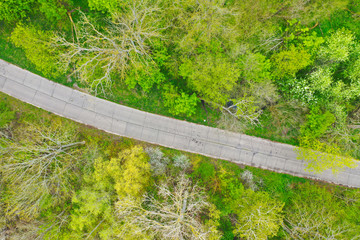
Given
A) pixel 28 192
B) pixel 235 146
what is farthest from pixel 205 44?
pixel 28 192

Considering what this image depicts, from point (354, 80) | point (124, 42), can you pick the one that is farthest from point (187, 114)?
point (354, 80)

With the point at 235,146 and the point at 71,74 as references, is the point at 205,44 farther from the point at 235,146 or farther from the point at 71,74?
the point at 71,74

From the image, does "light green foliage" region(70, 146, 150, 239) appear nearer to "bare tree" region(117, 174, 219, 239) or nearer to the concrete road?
"bare tree" region(117, 174, 219, 239)

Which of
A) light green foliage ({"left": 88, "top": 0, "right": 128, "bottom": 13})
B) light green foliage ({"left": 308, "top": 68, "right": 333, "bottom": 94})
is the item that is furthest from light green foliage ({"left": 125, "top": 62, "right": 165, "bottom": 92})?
light green foliage ({"left": 308, "top": 68, "right": 333, "bottom": 94})

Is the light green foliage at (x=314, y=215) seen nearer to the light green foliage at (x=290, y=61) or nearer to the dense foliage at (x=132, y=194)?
the dense foliage at (x=132, y=194)

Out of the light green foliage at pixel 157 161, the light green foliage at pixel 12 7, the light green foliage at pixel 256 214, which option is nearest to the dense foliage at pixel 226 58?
the light green foliage at pixel 12 7

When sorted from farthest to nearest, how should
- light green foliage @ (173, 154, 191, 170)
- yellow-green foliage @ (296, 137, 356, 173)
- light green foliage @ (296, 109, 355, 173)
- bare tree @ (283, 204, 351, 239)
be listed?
light green foliage @ (173, 154, 191, 170) < yellow-green foliage @ (296, 137, 356, 173) < light green foliage @ (296, 109, 355, 173) < bare tree @ (283, 204, 351, 239)
